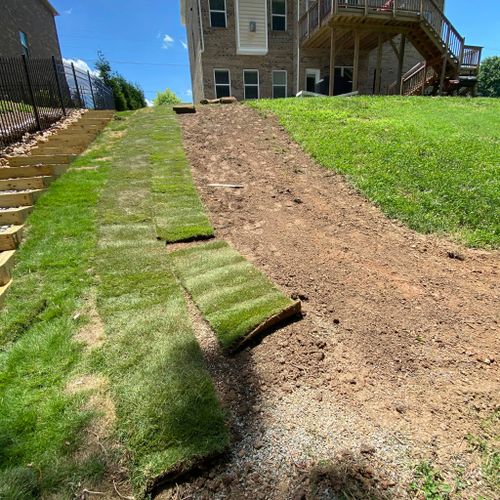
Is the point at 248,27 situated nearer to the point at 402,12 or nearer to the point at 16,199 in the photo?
the point at 402,12

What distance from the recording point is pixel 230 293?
2.82 meters

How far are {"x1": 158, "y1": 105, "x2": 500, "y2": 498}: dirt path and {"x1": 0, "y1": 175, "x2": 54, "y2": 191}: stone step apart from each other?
2841 mm

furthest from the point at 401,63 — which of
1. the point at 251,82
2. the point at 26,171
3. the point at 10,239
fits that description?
the point at 10,239

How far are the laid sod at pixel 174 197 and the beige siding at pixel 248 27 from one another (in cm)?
994

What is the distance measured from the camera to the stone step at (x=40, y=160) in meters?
5.69

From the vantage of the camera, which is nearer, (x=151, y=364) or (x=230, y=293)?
(x=151, y=364)

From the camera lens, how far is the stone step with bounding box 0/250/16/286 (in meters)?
3.05

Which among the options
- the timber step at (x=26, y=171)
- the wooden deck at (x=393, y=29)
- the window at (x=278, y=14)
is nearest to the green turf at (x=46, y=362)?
the timber step at (x=26, y=171)

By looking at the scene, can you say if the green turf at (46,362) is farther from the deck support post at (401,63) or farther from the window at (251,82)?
the deck support post at (401,63)

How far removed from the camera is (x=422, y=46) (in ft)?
44.7

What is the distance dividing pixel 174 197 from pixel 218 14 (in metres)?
13.7

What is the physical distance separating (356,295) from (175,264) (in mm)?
1771

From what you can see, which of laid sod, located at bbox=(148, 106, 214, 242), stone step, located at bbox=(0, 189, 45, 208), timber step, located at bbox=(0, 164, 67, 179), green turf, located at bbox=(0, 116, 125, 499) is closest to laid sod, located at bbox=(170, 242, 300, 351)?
laid sod, located at bbox=(148, 106, 214, 242)

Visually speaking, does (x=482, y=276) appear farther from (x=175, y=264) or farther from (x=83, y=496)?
(x=83, y=496)
